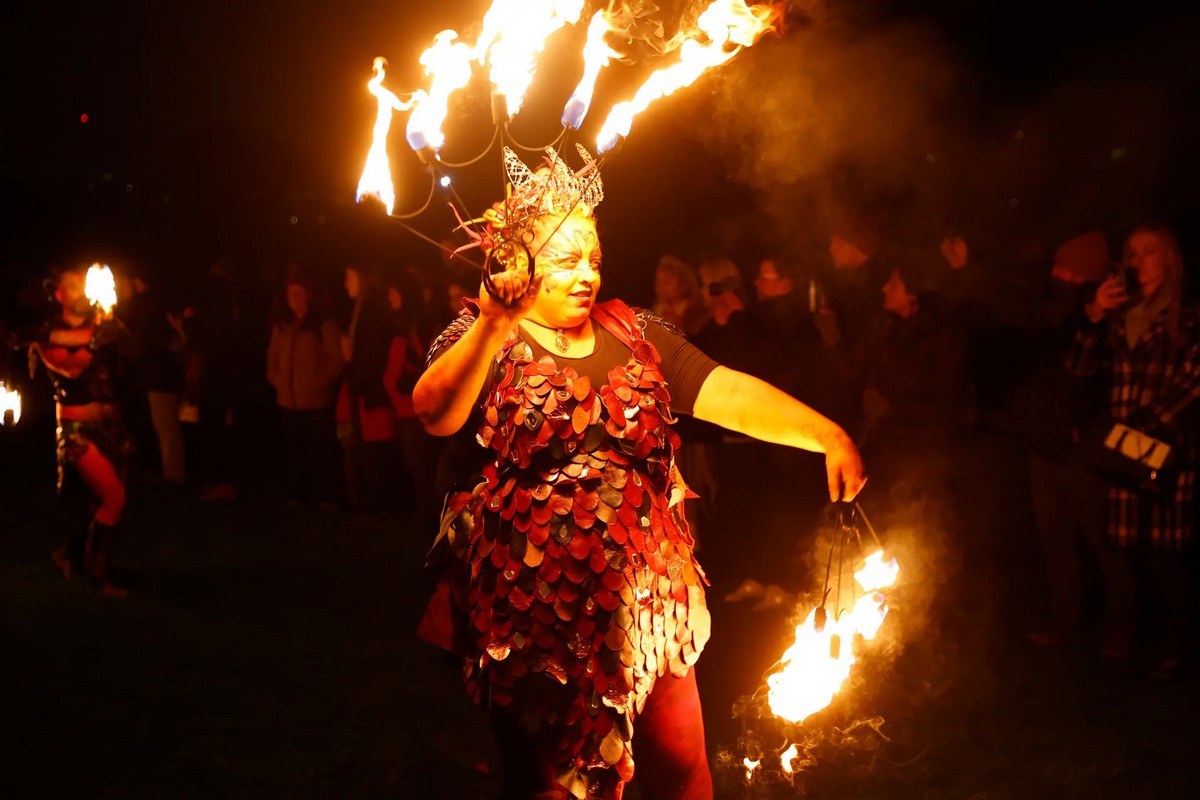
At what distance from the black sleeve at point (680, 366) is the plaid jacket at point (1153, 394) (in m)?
2.78

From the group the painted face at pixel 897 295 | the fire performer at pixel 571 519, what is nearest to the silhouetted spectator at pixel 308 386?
the painted face at pixel 897 295

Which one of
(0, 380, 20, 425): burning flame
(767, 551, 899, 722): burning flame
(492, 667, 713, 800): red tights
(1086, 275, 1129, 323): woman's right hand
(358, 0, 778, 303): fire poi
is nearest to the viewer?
(492, 667, 713, 800): red tights

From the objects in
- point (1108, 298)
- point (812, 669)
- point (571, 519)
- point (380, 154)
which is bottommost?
point (812, 669)

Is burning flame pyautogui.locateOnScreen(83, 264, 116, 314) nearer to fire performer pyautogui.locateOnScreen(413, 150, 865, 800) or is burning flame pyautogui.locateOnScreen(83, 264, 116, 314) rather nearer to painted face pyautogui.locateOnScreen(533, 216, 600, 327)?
fire performer pyautogui.locateOnScreen(413, 150, 865, 800)

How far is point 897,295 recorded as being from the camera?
6.05m

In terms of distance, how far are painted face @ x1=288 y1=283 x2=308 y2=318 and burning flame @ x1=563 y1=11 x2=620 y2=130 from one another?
20.6 ft

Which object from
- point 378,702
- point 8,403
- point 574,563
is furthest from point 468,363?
point 8,403

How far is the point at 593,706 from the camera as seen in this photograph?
3135 millimetres

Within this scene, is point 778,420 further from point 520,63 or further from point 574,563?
point 520,63

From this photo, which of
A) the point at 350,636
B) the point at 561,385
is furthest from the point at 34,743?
the point at 561,385

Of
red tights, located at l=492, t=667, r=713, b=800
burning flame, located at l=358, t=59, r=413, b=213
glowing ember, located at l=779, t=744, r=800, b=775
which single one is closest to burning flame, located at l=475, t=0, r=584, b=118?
burning flame, located at l=358, t=59, r=413, b=213

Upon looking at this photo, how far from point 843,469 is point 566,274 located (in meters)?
0.91

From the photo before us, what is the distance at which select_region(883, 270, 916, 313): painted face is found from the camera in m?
6.04

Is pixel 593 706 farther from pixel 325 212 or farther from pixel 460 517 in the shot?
pixel 325 212
